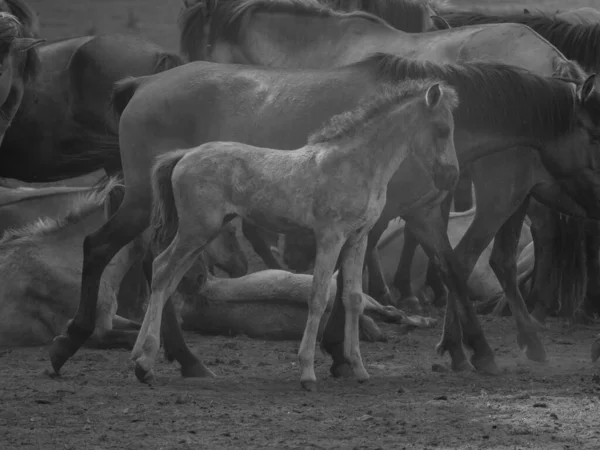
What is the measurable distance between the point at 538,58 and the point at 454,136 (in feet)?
4.00

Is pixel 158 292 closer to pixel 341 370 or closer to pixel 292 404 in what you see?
pixel 292 404

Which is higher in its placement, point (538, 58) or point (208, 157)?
point (538, 58)

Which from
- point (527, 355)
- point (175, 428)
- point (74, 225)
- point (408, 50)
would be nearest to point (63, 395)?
point (175, 428)

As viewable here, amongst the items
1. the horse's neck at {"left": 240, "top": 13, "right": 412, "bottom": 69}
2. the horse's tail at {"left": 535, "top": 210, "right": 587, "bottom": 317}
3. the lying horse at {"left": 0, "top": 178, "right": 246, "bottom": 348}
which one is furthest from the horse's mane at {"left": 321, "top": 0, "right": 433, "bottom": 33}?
the lying horse at {"left": 0, "top": 178, "right": 246, "bottom": 348}

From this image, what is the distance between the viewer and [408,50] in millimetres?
9375

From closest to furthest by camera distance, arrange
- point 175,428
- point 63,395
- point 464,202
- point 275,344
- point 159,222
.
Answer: point 175,428 < point 63,395 < point 159,222 < point 275,344 < point 464,202

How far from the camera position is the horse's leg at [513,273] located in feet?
28.6

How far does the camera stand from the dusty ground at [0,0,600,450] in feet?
19.3

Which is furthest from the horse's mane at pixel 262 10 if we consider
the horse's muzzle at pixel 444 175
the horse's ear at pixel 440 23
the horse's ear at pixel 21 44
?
the horse's muzzle at pixel 444 175

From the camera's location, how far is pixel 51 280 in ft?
29.8

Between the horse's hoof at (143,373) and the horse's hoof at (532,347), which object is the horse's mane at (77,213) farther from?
the horse's hoof at (532,347)

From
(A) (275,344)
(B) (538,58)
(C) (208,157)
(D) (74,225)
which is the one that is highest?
(B) (538,58)

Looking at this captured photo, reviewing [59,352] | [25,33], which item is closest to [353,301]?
[59,352]

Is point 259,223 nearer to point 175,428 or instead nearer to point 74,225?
point 175,428
